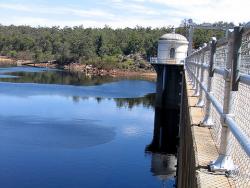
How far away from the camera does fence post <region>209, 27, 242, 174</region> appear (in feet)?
11.7

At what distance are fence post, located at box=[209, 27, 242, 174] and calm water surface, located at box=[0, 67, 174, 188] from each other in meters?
15.7

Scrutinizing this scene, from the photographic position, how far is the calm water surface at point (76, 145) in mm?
20359

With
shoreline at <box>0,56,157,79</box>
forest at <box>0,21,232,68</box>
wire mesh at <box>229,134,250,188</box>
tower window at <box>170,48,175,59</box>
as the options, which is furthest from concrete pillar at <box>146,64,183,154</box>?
forest at <box>0,21,232,68</box>

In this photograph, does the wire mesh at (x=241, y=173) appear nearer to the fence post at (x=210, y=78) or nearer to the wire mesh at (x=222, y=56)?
the wire mesh at (x=222, y=56)

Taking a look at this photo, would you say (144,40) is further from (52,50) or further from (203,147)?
(203,147)

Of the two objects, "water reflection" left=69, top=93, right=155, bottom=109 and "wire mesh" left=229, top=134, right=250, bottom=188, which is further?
"water reflection" left=69, top=93, right=155, bottom=109

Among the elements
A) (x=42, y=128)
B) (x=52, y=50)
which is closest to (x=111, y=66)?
(x=52, y=50)

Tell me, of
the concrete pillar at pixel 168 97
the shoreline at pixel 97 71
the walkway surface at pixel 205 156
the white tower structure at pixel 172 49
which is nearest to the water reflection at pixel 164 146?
the concrete pillar at pixel 168 97

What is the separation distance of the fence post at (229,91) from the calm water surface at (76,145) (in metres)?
15.7

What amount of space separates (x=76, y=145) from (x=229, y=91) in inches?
909

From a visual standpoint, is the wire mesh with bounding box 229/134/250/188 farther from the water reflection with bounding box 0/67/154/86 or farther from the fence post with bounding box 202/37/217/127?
the water reflection with bounding box 0/67/154/86

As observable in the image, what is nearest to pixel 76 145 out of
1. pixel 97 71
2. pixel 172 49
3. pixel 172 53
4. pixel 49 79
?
pixel 172 53

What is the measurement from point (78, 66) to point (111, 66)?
1553 cm

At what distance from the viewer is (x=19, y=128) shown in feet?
101
